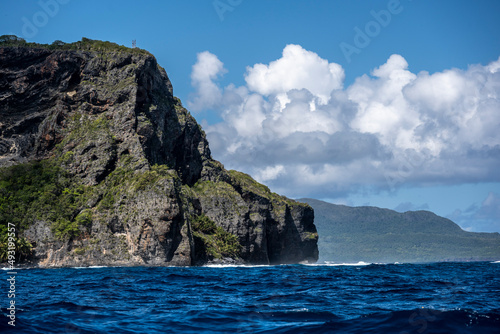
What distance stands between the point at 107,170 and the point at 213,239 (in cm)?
3969

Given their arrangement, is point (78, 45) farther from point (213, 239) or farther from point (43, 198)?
point (213, 239)

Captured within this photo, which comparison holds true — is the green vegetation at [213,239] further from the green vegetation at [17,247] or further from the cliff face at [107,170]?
the green vegetation at [17,247]

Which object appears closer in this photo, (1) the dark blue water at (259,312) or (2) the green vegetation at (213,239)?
(1) the dark blue water at (259,312)

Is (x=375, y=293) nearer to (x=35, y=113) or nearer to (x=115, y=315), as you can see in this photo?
(x=115, y=315)

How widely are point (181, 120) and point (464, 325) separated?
162 meters

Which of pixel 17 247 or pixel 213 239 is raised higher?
pixel 213 239

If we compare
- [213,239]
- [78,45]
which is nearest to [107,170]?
[213,239]

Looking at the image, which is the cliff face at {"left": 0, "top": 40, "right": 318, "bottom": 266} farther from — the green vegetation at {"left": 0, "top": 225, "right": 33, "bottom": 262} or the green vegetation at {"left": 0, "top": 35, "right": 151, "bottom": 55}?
the green vegetation at {"left": 0, "top": 225, "right": 33, "bottom": 262}

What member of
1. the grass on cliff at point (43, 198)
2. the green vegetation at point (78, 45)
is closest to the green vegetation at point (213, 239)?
the grass on cliff at point (43, 198)

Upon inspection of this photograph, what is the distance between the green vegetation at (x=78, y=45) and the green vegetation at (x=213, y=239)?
2477 inches

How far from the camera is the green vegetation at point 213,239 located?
14262 cm

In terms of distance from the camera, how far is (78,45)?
550ft

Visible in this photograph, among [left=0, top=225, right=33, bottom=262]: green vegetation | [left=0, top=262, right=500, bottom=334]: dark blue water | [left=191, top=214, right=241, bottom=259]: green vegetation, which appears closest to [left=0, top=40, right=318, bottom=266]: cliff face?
[left=191, top=214, right=241, bottom=259]: green vegetation

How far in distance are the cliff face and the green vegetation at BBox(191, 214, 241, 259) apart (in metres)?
0.45
